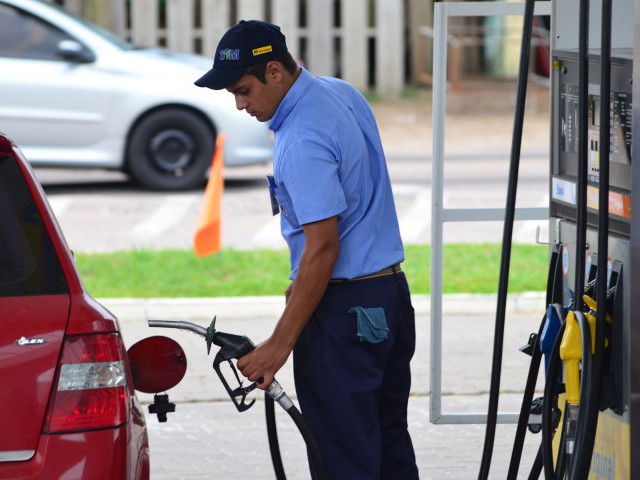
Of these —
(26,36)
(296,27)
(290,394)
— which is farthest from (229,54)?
(296,27)

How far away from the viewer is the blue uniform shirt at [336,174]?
13.2 feet

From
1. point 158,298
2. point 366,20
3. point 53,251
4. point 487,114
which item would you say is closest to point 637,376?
point 53,251

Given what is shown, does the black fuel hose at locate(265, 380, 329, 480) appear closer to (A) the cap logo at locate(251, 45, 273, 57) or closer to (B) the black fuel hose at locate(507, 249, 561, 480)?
(B) the black fuel hose at locate(507, 249, 561, 480)

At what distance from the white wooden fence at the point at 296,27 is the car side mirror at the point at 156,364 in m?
17.7

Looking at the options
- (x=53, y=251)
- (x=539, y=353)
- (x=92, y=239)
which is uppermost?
(x=53, y=251)

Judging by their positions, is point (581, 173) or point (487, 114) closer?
point (581, 173)

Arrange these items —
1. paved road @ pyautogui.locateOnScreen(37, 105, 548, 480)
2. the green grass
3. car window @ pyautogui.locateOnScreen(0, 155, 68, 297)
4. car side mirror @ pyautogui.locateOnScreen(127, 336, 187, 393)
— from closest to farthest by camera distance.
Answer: car window @ pyautogui.locateOnScreen(0, 155, 68, 297) < car side mirror @ pyautogui.locateOnScreen(127, 336, 187, 393) < paved road @ pyautogui.locateOnScreen(37, 105, 548, 480) < the green grass

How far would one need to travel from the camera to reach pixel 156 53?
14.1 meters

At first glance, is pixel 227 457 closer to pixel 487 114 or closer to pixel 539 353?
pixel 539 353

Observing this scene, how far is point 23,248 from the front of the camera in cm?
365

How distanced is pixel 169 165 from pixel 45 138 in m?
1.29

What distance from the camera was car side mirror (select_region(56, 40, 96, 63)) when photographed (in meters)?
13.2

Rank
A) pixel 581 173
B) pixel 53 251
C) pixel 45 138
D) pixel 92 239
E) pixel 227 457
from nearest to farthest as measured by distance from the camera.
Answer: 1. pixel 53 251
2. pixel 581 173
3. pixel 227 457
4. pixel 92 239
5. pixel 45 138

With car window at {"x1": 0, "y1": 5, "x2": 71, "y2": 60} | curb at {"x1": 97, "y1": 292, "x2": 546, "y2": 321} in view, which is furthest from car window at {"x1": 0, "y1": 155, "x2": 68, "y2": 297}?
car window at {"x1": 0, "y1": 5, "x2": 71, "y2": 60}
